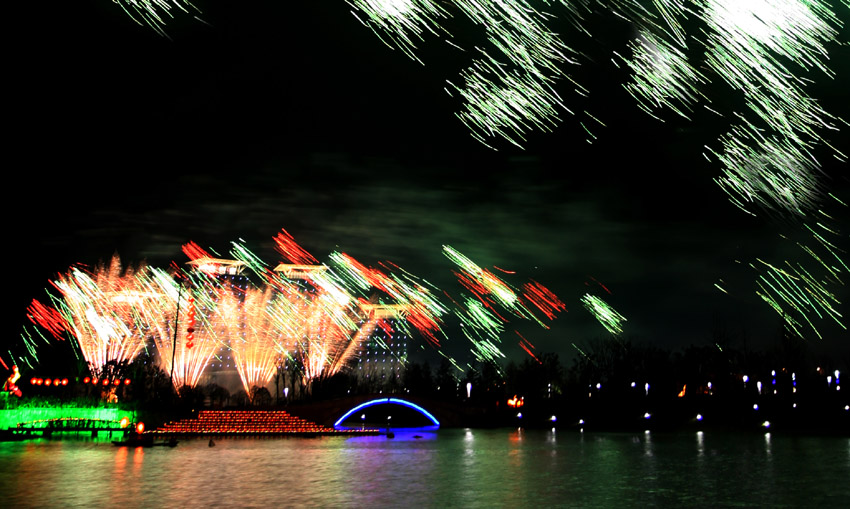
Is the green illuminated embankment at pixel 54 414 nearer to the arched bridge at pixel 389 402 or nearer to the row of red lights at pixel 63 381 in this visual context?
the row of red lights at pixel 63 381

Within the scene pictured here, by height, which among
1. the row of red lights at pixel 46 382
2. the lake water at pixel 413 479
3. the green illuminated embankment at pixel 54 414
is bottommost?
the lake water at pixel 413 479

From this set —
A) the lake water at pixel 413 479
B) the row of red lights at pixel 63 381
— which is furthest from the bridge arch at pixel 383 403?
the lake water at pixel 413 479

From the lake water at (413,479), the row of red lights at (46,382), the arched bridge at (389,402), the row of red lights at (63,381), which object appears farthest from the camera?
the arched bridge at (389,402)

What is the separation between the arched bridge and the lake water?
3446 cm

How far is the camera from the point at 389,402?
7075cm

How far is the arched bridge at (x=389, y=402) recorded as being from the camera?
66.0m

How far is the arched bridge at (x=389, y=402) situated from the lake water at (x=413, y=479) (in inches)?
1357

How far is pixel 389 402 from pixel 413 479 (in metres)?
51.2

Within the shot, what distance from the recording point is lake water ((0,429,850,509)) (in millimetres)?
15312

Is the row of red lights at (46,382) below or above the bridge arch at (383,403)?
above

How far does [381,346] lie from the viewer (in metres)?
117

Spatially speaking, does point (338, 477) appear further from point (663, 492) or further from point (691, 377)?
point (691, 377)

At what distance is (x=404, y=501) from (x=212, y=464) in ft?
39.1

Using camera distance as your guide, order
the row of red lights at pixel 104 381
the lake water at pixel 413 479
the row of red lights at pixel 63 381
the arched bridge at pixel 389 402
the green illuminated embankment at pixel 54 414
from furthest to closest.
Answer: the arched bridge at pixel 389 402 < the row of red lights at pixel 104 381 < the row of red lights at pixel 63 381 < the green illuminated embankment at pixel 54 414 < the lake water at pixel 413 479
